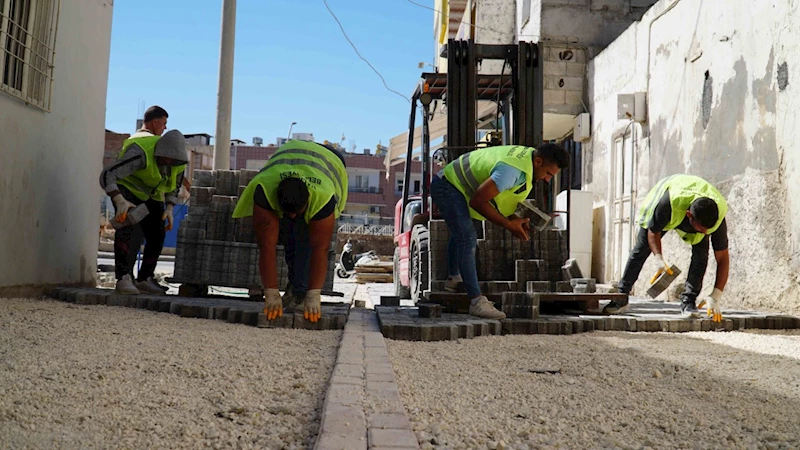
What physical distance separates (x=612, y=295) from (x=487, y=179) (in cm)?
166

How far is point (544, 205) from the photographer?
7160 millimetres

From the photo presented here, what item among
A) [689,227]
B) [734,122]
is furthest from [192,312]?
[734,122]

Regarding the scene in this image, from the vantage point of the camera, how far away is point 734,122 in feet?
26.3

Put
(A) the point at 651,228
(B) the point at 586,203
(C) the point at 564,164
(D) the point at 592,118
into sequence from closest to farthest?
(C) the point at 564,164 → (A) the point at 651,228 → (B) the point at 586,203 → (D) the point at 592,118

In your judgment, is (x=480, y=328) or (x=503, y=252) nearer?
(x=480, y=328)

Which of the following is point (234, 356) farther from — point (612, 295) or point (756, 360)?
point (612, 295)

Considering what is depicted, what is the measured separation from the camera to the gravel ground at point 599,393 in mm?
2398

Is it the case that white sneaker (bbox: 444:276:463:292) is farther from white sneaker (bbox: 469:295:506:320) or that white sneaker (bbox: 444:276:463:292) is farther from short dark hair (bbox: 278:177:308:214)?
short dark hair (bbox: 278:177:308:214)

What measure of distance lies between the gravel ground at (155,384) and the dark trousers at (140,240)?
1.64 metres

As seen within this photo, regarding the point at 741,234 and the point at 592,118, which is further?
the point at 592,118

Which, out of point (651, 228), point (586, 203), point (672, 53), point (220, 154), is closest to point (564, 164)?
point (651, 228)

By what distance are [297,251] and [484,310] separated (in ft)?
4.76

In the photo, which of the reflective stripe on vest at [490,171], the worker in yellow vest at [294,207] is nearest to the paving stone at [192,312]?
the worker in yellow vest at [294,207]

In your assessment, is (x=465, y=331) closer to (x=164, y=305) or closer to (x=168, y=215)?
(x=164, y=305)
